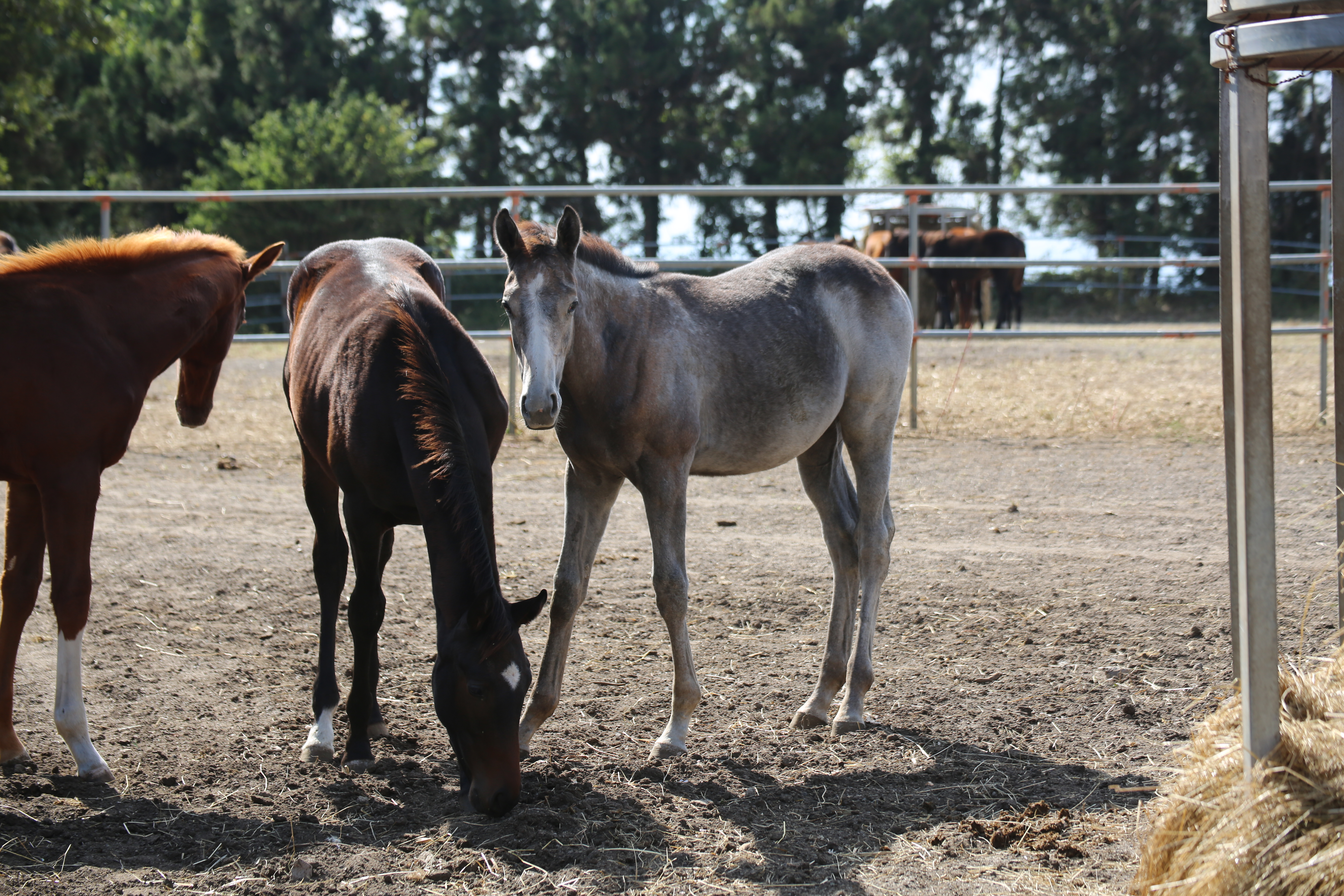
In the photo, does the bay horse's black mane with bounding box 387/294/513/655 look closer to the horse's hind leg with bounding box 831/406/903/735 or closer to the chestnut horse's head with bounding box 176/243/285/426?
the chestnut horse's head with bounding box 176/243/285/426

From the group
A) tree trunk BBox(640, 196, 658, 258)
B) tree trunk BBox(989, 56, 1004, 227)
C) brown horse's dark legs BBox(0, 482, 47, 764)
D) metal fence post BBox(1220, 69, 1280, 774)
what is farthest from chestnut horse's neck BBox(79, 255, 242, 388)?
tree trunk BBox(989, 56, 1004, 227)

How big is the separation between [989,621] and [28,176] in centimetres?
2359

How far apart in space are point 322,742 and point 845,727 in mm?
1818

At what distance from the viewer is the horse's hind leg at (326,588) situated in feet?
11.5

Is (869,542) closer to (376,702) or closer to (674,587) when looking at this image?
(674,587)

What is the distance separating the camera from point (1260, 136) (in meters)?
2.10

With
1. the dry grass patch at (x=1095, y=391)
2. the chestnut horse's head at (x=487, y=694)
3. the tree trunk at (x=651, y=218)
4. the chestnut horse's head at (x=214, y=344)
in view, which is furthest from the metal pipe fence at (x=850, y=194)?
the tree trunk at (x=651, y=218)

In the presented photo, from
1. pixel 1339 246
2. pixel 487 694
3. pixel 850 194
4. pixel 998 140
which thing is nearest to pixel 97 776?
pixel 487 694

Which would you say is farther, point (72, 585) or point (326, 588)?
→ point (326, 588)

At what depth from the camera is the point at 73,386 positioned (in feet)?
10.6

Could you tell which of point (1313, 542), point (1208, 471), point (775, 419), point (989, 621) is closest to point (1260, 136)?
point (775, 419)

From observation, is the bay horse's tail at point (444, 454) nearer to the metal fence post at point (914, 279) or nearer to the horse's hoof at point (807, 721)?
the horse's hoof at point (807, 721)

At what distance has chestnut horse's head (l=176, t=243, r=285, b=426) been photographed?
3.87m

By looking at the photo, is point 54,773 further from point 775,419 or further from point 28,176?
point 28,176
